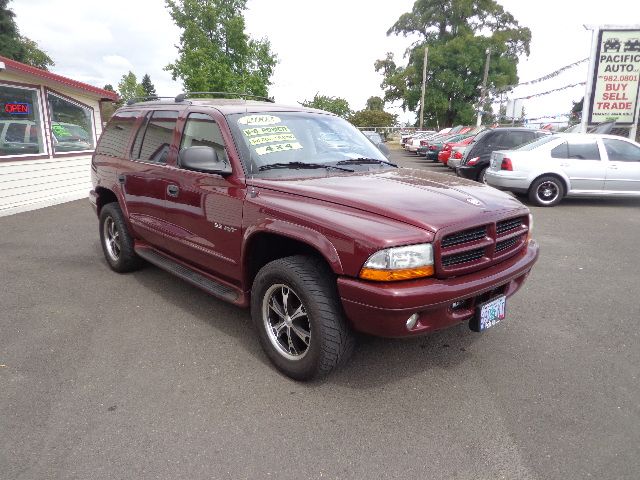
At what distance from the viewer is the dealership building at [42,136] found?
8.60 metres

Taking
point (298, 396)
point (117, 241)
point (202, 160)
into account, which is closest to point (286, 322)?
point (298, 396)

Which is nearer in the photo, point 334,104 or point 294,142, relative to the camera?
point 294,142

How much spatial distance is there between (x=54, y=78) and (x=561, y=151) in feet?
35.4

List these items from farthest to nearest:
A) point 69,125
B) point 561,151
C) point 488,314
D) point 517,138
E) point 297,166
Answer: point 517,138
point 69,125
point 561,151
point 297,166
point 488,314

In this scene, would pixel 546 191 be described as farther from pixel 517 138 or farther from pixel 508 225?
pixel 508 225

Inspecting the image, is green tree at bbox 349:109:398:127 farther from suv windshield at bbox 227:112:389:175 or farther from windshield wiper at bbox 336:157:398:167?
windshield wiper at bbox 336:157:398:167

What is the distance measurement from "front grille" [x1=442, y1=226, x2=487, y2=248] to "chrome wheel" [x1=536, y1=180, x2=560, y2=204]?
7878 millimetres

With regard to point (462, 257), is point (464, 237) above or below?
above

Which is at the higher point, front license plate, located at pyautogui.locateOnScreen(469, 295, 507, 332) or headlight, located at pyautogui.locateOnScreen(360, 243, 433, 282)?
headlight, located at pyautogui.locateOnScreen(360, 243, 433, 282)

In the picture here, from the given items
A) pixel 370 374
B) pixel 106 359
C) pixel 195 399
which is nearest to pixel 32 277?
pixel 106 359

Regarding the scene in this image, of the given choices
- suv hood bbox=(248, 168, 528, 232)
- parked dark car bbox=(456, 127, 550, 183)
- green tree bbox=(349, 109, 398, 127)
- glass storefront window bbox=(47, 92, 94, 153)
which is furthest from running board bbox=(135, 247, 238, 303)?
green tree bbox=(349, 109, 398, 127)

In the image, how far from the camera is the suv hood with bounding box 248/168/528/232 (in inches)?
104

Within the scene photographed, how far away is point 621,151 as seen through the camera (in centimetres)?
956

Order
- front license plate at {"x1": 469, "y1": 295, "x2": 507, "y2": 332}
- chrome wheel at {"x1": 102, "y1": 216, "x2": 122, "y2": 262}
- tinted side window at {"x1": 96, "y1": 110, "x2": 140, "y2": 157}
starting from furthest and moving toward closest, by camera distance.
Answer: chrome wheel at {"x1": 102, "y1": 216, "x2": 122, "y2": 262}, tinted side window at {"x1": 96, "y1": 110, "x2": 140, "y2": 157}, front license plate at {"x1": 469, "y1": 295, "x2": 507, "y2": 332}
